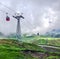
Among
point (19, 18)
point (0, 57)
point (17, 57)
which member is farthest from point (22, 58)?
point (19, 18)

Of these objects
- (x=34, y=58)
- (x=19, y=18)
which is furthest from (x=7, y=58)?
(x=19, y=18)

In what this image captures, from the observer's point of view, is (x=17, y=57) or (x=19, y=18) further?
(x=19, y=18)

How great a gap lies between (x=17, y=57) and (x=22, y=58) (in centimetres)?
199

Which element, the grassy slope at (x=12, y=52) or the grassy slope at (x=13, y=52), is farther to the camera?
the grassy slope at (x=13, y=52)

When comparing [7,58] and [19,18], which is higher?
[19,18]

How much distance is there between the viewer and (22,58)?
67.8m

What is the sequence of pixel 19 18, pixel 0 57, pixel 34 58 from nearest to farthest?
pixel 0 57, pixel 34 58, pixel 19 18

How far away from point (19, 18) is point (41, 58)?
3085 inches

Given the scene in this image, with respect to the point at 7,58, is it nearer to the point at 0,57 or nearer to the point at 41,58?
the point at 0,57

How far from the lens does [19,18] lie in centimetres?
14975

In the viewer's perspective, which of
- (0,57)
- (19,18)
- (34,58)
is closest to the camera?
(0,57)

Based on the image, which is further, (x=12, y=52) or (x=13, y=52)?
(x=13, y=52)

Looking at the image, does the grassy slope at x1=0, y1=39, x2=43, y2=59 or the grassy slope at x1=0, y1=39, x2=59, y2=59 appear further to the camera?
the grassy slope at x1=0, y1=39, x2=59, y2=59

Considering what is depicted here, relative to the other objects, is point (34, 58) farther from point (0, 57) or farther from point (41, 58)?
point (0, 57)
